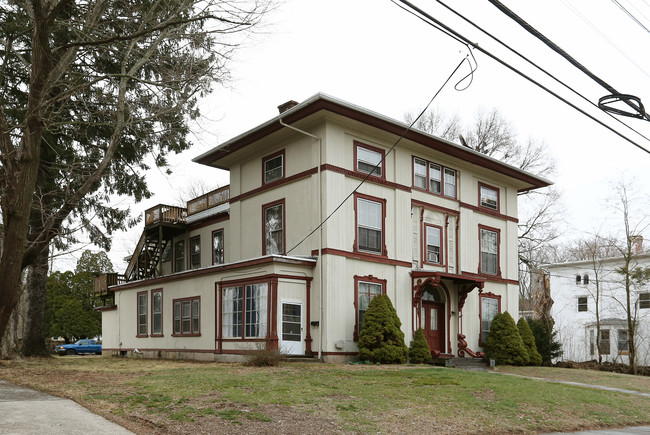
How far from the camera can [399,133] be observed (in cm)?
2312

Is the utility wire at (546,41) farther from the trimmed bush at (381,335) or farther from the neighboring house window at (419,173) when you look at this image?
the neighboring house window at (419,173)

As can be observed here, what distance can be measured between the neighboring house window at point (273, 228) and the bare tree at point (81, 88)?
444 cm

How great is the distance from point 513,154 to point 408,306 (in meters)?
21.4

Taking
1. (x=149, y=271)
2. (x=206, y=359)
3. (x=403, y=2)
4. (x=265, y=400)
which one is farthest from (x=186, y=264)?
(x=403, y=2)

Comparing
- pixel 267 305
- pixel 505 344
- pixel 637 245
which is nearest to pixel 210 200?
pixel 267 305

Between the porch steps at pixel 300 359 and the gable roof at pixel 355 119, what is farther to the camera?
the gable roof at pixel 355 119

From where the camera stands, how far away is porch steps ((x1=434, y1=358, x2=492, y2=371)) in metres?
22.1

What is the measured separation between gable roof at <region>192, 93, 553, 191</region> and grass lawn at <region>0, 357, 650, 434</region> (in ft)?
28.5

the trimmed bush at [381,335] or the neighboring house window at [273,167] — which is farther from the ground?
the neighboring house window at [273,167]

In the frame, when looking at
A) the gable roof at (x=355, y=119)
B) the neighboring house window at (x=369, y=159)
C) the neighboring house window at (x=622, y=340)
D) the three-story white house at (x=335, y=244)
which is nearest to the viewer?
the gable roof at (x=355, y=119)

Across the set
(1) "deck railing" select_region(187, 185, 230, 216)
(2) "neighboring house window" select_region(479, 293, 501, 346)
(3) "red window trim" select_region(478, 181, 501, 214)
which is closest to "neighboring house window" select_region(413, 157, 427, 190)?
(3) "red window trim" select_region(478, 181, 501, 214)

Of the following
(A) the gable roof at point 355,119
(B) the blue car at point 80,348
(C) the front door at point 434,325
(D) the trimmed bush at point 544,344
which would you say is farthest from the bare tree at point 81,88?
(B) the blue car at point 80,348

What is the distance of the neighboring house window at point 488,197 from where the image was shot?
27.4 meters

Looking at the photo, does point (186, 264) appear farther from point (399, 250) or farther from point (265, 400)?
point (265, 400)
